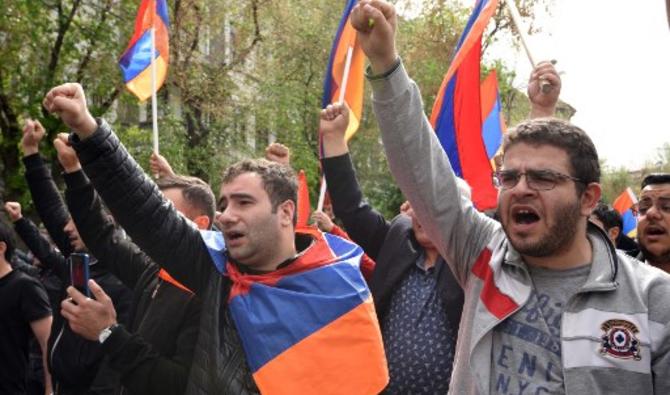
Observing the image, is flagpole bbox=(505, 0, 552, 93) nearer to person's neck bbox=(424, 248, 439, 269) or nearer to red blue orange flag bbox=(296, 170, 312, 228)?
person's neck bbox=(424, 248, 439, 269)

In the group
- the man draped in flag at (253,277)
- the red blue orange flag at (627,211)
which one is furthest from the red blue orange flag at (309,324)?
the red blue orange flag at (627,211)

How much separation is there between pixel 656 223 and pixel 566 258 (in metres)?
1.98

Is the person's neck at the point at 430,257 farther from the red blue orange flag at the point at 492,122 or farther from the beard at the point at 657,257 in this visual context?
the red blue orange flag at the point at 492,122

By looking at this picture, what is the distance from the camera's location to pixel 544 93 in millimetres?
3271

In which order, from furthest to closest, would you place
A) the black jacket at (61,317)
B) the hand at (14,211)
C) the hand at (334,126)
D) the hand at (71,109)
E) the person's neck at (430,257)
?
the hand at (14,211) < the hand at (334,126) < the person's neck at (430,257) < the black jacket at (61,317) < the hand at (71,109)

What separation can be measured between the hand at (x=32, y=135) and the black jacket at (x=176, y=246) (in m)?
1.69

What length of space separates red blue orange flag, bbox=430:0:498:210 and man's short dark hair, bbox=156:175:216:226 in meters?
1.39

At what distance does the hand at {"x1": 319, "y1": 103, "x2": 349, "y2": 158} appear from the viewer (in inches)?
155

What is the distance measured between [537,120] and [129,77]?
6.29m

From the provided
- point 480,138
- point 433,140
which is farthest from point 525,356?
point 480,138

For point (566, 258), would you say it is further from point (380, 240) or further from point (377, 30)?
point (380, 240)

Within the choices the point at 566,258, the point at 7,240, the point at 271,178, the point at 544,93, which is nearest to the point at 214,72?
the point at 7,240

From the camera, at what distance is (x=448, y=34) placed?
2297 centimetres

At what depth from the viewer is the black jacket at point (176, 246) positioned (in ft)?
8.81
